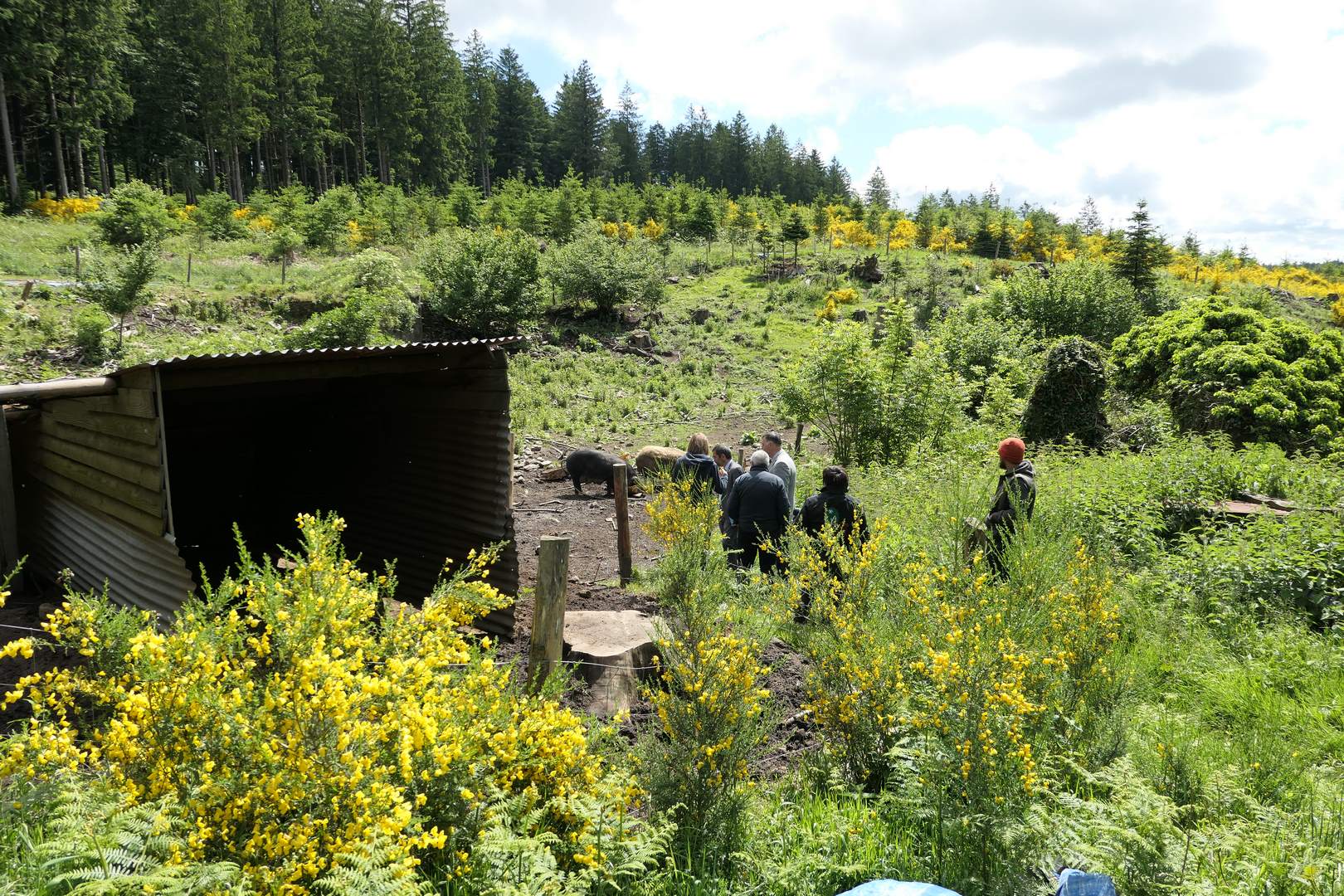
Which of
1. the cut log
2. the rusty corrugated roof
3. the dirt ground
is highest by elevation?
the rusty corrugated roof

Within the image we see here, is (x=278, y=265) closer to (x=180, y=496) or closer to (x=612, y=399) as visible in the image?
(x=612, y=399)

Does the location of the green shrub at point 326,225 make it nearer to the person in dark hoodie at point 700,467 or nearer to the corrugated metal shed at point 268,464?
the corrugated metal shed at point 268,464

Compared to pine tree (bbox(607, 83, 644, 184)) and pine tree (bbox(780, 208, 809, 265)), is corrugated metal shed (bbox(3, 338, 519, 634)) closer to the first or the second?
pine tree (bbox(780, 208, 809, 265))

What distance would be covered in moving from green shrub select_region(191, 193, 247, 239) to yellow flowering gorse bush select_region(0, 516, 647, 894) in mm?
31137

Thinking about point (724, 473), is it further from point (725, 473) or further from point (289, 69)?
point (289, 69)

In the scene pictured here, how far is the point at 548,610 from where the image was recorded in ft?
15.1

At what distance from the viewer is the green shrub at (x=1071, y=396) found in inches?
514

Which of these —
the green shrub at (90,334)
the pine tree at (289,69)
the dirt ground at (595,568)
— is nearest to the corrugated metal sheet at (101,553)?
the dirt ground at (595,568)

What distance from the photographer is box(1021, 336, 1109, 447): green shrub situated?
13.1m

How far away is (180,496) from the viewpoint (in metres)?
9.48

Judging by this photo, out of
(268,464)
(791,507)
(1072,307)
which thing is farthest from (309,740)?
(1072,307)

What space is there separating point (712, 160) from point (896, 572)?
251 feet

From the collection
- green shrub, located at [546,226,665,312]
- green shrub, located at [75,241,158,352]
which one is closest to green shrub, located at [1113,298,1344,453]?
green shrub, located at [546,226,665,312]

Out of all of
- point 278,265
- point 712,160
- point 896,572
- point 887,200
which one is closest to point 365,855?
point 896,572
